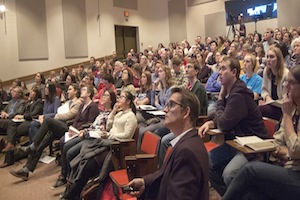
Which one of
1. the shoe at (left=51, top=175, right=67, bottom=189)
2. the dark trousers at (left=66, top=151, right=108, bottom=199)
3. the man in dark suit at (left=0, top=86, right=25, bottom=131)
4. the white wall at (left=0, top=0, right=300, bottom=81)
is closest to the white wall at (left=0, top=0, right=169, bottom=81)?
the white wall at (left=0, top=0, right=300, bottom=81)

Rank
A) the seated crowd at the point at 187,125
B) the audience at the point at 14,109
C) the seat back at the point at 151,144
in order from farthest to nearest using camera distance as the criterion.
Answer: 1. the audience at the point at 14,109
2. the seat back at the point at 151,144
3. the seated crowd at the point at 187,125

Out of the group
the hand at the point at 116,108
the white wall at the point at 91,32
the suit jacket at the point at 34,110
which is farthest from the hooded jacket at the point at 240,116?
the white wall at the point at 91,32

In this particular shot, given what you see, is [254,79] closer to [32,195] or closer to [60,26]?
[32,195]

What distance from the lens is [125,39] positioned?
12.5 m

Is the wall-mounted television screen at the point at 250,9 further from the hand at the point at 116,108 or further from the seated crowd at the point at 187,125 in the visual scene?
the hand at the point at 116,108

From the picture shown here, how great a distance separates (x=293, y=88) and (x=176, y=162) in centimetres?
91

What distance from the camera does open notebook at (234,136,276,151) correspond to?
206cm

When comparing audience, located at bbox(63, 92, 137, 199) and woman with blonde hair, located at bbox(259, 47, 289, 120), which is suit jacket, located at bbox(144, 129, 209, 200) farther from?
woman with blonde hair, located at bbox(259, 47, 289, 120)

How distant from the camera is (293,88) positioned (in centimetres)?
192

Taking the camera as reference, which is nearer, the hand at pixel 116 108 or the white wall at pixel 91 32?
the hand at pixel 116 108

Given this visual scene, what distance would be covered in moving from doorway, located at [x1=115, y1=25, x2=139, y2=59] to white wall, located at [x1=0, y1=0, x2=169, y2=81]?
0.72ft

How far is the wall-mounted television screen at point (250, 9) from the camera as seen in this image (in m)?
10.4

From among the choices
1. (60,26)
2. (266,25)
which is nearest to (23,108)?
(60,26)

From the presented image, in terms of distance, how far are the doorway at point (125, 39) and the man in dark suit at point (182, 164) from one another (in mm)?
10690
